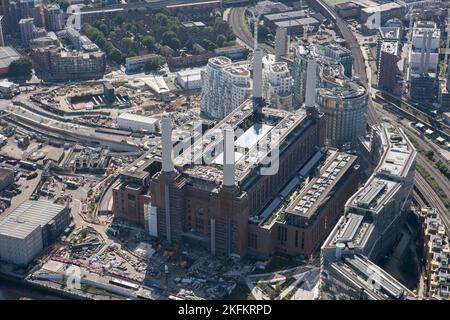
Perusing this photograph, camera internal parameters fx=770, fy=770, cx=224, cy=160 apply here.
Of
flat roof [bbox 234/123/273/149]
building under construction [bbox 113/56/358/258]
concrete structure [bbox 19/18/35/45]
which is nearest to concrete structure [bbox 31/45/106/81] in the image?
concrete structure [bbox 19/18/35/45]

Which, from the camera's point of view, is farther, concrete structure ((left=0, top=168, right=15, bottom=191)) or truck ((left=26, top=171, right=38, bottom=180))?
truck ((left=26, top=171, right=38, bottom=180))

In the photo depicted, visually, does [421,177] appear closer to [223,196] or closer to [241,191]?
[241,191]

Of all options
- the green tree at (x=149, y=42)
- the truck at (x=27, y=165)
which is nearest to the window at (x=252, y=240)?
the truck at (x=27, y=165)

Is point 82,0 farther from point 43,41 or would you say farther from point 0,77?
point 0,77

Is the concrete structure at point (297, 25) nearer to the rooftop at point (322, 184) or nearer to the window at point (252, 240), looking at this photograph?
the rooftop at point (322, 184)

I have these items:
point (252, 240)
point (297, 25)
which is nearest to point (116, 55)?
point (297, 25)

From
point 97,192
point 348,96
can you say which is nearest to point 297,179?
point 348,96

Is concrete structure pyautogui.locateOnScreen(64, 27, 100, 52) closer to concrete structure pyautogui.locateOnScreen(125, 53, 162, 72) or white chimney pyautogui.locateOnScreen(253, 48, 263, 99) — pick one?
concrete structure pyautogui.locateOnScreen(125, 53, 162, 72)
